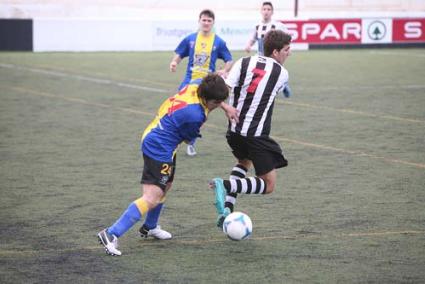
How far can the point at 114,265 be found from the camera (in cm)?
695

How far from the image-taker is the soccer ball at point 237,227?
7.35m

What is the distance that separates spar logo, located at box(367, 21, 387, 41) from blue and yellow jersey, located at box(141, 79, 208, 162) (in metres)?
27.3

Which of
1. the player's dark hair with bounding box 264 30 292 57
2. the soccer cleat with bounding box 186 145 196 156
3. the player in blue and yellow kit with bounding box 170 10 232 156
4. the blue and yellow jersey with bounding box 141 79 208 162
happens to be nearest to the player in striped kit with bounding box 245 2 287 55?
the player in blue and yellow kit with bounding box 170 10 232 156

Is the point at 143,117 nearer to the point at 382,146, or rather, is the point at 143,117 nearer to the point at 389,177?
the point at 382,146

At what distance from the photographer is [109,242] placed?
23.4 ft

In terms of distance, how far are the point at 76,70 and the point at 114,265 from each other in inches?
714

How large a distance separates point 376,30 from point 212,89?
27.7 m

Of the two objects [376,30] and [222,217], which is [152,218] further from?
[376,30]

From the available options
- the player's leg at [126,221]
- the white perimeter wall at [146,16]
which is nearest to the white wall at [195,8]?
the white perimeter wall at [146,16]

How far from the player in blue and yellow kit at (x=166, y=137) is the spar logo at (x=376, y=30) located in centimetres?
2727

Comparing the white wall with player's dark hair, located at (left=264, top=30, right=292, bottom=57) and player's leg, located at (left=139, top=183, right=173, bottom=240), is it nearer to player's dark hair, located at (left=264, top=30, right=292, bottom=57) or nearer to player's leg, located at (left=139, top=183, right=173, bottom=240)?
player's dark hair, located at (left=264, top=30, right=292, bottom=57)

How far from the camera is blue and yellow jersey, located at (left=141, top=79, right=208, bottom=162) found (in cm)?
717

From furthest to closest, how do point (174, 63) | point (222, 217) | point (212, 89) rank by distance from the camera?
1. point (174, 63)
2. point (222, 217)
3. point (212, 89)

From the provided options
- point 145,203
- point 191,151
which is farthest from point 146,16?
point 145,203
